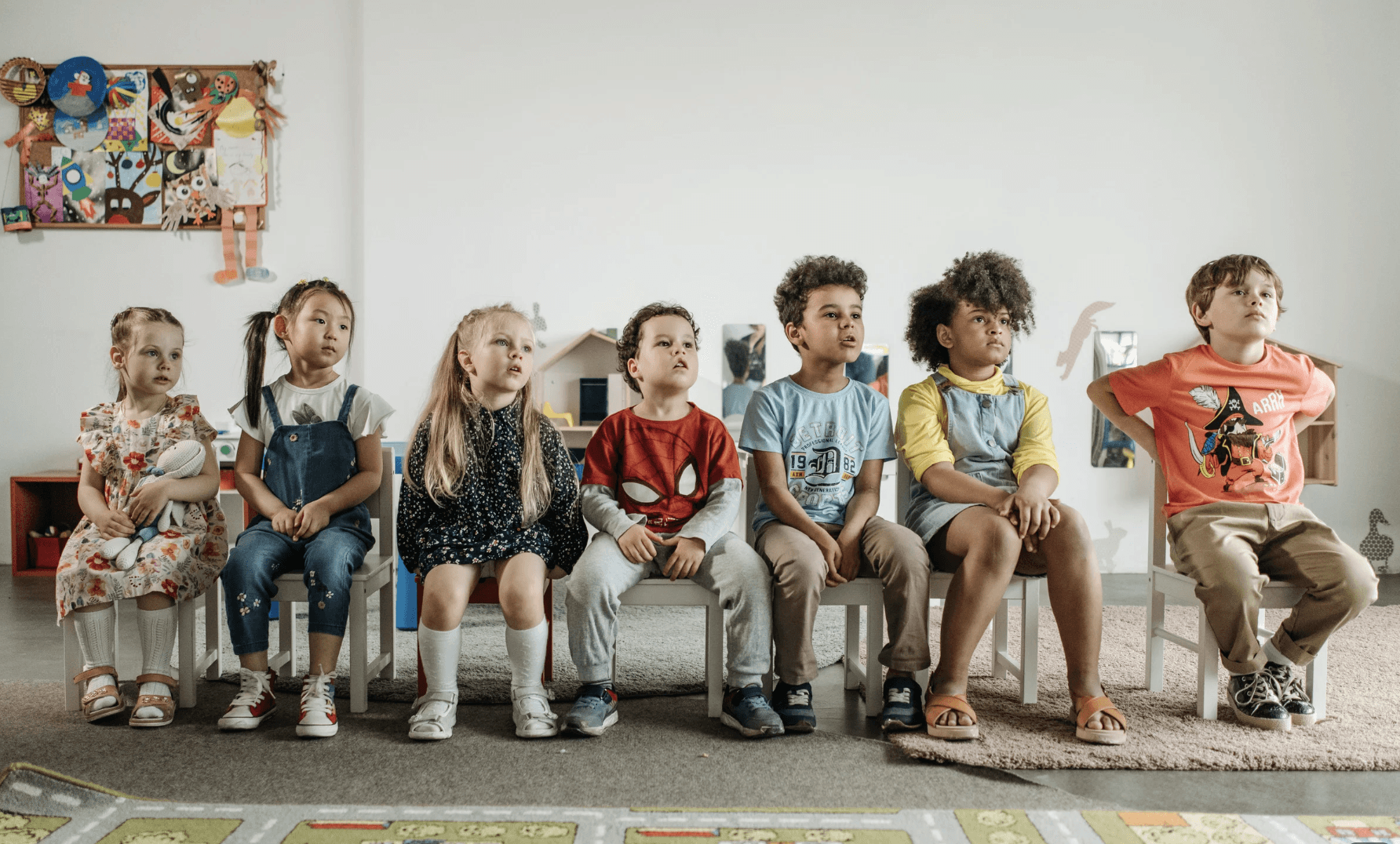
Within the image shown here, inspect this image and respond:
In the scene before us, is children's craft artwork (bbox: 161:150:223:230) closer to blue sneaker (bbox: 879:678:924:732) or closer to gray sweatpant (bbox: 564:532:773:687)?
gray sweatpant (bbox: 564:532:773:687)

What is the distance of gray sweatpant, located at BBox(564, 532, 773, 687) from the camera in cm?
170

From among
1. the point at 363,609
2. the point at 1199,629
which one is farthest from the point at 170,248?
the point at 1199,629

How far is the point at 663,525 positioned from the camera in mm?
1860

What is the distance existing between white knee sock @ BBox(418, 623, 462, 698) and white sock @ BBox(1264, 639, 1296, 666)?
1526mm

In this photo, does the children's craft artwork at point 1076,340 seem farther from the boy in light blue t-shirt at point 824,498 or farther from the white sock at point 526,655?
the white sock at point 526,655

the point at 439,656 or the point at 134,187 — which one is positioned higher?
the point at 134,187

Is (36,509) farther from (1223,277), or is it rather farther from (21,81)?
(1223,277)

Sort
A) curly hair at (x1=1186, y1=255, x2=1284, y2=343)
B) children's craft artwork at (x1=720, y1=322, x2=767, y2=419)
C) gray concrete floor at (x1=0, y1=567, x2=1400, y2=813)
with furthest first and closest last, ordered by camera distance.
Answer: children's craft artwork at (x1=720, y1=322, x2=767, y2=419)
curly hair at (x1=1186, y1=255, x2=1284, y2=343)
gray concrete floor at (x1=0, y1=567, x2=1400, y2=813)

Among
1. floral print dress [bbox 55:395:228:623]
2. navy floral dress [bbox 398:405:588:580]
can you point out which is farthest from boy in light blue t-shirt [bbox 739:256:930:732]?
floral print dress [bbox 55:395:228:623]

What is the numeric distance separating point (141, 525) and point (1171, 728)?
6.64 ft

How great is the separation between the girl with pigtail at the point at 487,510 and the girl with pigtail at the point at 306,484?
0.50 ft

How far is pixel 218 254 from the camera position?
145 inches

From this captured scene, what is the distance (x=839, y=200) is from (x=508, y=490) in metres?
2.20

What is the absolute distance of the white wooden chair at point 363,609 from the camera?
179 centimetres
